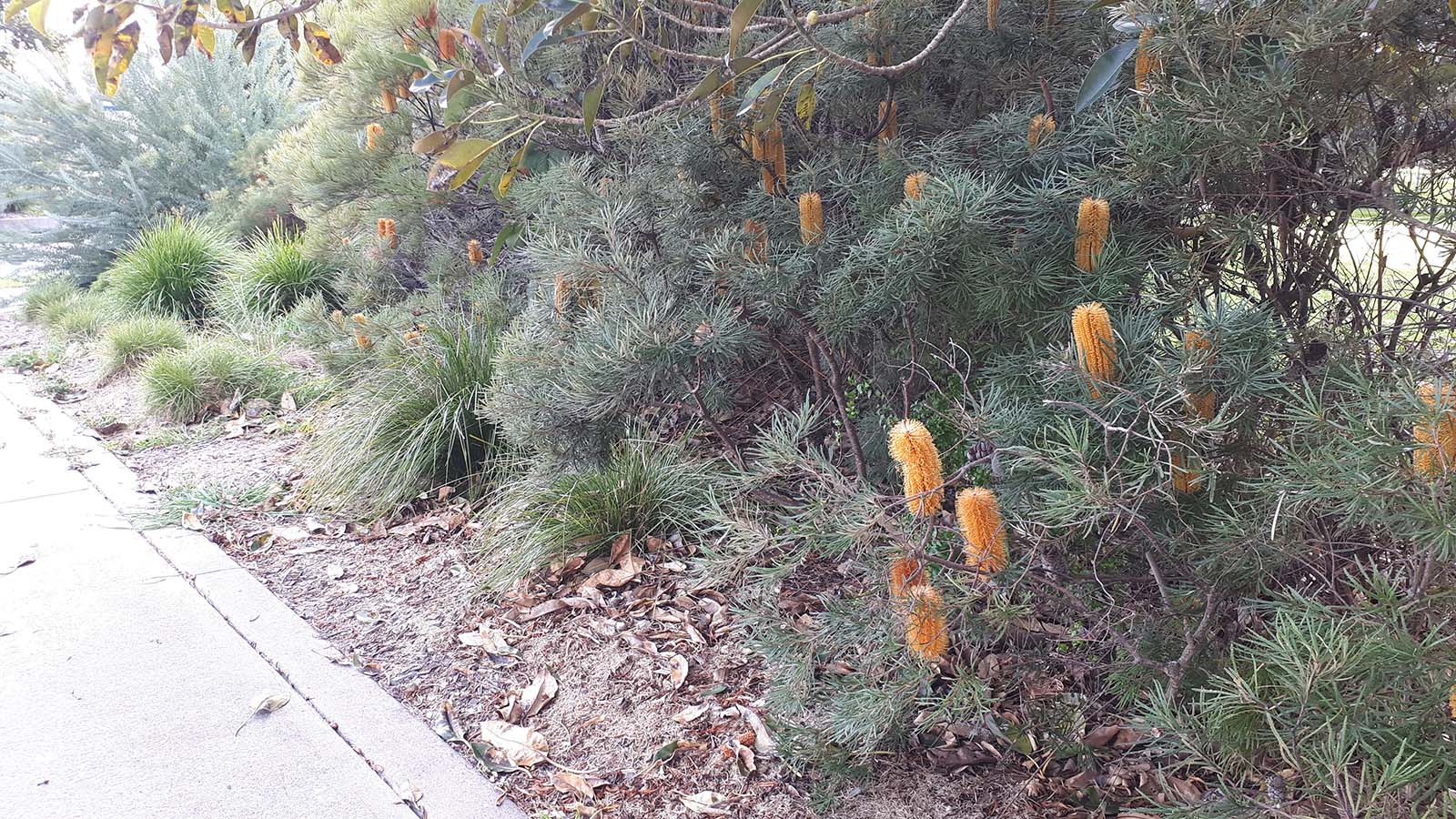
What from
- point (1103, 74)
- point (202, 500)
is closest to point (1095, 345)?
point (1103, 74)

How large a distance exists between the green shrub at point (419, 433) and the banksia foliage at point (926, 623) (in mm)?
2822

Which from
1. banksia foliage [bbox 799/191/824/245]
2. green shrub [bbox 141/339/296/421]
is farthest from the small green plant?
banksia foliage [bbox 799/191/824/245]

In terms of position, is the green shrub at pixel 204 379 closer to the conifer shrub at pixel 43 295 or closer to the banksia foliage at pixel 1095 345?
the conifer shrub at pixel 43 295

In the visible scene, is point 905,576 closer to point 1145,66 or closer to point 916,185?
point 916,185

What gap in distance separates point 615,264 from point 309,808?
5.37 feet

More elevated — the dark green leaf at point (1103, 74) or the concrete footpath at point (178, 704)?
the dark green leaf at point (1103, 74)

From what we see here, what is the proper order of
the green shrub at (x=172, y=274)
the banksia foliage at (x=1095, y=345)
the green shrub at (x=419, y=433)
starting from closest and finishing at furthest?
the banksia foliage at (x=1095, y=345), the green shrub at (x=419, y=433), the green shrub at (x=172, y=274)

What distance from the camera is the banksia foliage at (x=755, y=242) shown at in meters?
2.58

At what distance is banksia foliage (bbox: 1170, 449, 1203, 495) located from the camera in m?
1.70

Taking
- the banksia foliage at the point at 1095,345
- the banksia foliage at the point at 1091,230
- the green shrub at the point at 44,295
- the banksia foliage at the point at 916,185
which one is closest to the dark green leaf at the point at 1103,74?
the banksia foliage at the point at 1091,230

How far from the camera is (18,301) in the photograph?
32.7 feet

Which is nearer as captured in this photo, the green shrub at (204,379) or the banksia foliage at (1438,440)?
the banksia foliage at (1438,440)

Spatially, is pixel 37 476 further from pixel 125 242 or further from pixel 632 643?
pixel 125 242

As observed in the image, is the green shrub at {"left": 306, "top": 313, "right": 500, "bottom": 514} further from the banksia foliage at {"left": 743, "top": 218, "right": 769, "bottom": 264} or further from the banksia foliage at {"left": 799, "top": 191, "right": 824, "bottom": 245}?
the banksia foliage at {"left": 799, "top": 191, "right": 824, "bottom": 245}
